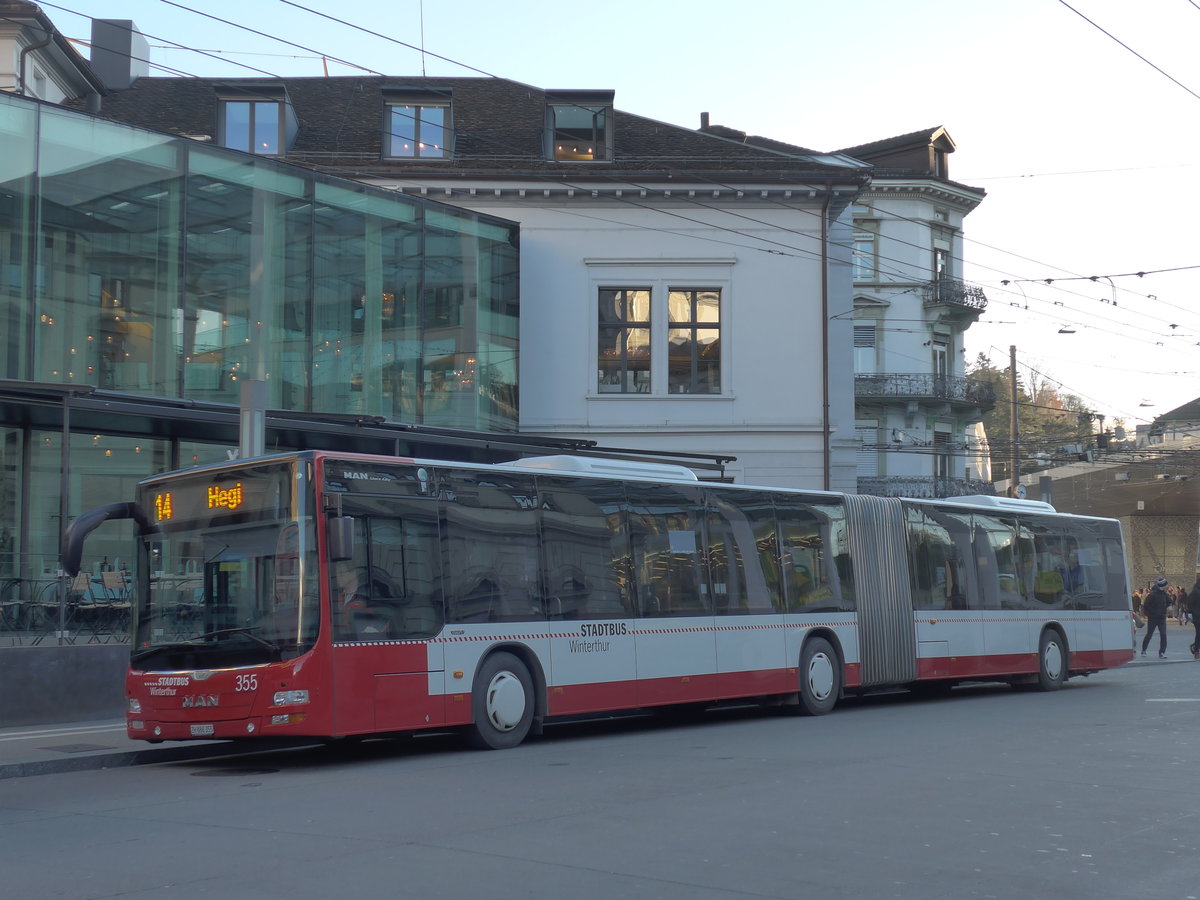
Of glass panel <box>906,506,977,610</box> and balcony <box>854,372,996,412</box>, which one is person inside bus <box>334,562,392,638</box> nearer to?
glass panel <box>906,506,977,610</box>

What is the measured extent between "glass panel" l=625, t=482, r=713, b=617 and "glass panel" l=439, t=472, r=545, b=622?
169cm

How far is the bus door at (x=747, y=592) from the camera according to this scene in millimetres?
16672

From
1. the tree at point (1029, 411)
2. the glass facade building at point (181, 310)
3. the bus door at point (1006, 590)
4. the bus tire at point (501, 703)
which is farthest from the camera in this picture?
the tree at point (1029, 411)

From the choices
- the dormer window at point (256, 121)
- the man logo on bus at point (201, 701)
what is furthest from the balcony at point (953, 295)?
the man logo on bus at point (201, 701)

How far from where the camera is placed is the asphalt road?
6.84 metres

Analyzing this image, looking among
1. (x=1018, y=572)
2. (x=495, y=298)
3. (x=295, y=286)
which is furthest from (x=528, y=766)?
(x=495, y=298)

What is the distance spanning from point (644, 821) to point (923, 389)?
4943cm

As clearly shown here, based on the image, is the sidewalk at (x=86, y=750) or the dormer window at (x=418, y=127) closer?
the sidewalk at (x=86, y=750)

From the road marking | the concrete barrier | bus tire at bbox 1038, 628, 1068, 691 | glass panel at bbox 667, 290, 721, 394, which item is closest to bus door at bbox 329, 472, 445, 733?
the concrete barrier

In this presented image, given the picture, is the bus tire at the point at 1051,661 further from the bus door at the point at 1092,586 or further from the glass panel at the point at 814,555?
the glass panel at the point at 814,555

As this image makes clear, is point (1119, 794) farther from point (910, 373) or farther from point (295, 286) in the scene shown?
point (910, 373)

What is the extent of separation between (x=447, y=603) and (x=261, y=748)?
260cm

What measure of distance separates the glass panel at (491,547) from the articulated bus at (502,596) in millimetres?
21

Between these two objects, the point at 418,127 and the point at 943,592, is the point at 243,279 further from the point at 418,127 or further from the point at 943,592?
the point at 943,592
